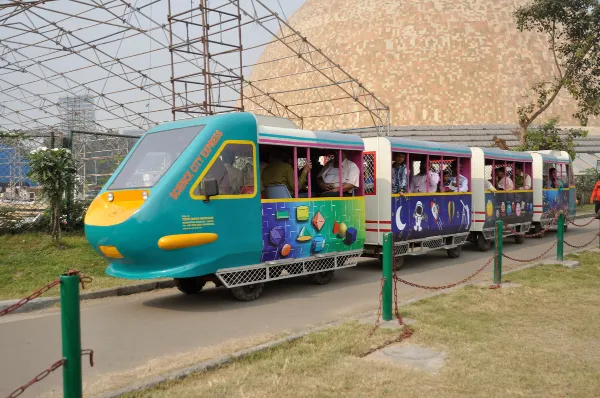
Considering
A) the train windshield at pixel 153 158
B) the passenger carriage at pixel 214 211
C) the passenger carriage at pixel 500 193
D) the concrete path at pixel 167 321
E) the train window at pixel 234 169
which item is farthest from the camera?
the passenger carriage at pixel 500 193

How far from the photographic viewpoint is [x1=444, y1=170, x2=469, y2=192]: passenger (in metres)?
14.0

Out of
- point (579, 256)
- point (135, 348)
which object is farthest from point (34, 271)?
point (579, 256)

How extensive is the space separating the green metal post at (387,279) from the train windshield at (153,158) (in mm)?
3124

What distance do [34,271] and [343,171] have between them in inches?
224

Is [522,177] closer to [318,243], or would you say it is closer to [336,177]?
[336,177]

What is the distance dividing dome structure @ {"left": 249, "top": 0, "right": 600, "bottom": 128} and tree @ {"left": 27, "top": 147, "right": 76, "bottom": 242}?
98.6ft

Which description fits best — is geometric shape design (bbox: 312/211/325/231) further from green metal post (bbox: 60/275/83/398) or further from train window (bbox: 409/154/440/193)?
green metal post (bbox: 60/275/83/398)

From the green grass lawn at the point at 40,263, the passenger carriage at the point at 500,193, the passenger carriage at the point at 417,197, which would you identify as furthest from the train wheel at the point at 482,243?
Answer: the green grass lawn at the point at 40,263

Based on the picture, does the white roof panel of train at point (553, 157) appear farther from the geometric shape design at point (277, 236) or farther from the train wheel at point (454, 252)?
the geometric shape design at point (277, 236)

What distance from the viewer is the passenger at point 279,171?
9484 mm

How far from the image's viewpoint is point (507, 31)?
4603 centimetres

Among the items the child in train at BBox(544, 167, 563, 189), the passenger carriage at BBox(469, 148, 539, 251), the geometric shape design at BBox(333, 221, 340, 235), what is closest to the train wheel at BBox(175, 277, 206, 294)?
the geometric shape design at BBox(333, 221, 340, 235)

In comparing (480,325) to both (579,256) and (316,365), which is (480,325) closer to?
(316,365)

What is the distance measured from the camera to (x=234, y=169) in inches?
337
